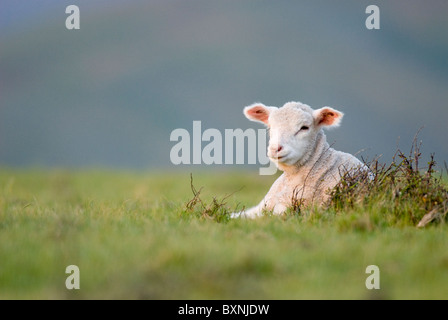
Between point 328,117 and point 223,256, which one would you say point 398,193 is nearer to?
point 328,117

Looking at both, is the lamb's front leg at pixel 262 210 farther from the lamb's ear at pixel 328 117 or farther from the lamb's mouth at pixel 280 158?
the lamb's ear at pixel 328 117

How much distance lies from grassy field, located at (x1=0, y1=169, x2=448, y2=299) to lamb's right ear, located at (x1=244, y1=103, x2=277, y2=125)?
2.37 metres

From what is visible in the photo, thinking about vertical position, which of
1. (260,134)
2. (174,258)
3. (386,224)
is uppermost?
(260,134)

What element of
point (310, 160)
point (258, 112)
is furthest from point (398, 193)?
point (258, 112)

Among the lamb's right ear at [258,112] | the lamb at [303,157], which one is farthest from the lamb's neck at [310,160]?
the lamb's right ear at [258,112]

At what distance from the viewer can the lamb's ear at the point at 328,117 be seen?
9.64 meters

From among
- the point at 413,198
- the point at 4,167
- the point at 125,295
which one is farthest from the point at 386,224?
the point at 4,167

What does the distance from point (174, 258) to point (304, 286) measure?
1232 mm

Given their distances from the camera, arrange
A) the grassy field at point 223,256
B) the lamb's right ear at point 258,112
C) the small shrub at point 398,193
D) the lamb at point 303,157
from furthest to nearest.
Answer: the lamb's right ear at point 258,112, the lamb at point 303,157, the small shrub at point 398,193, the grassy field at point 223,256

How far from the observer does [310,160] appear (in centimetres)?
959

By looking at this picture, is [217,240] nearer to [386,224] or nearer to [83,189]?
[386,224]
